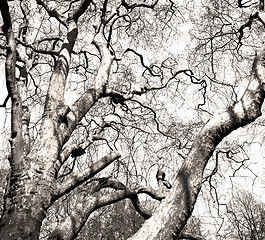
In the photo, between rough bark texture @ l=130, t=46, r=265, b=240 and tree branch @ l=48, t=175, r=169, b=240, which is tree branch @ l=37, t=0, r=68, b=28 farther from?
rough bark texture @ l=130, t=46, r=265, b=240

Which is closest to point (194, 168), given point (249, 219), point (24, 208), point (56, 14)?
point (24, 208)

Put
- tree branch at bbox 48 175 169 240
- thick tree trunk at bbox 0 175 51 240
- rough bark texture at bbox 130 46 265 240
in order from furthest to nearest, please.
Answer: tree branch at bbox 48 175 169 240, thick tree trunk at bbox 0 175 51 240, rough bark texture at bbox 130 46 265 240

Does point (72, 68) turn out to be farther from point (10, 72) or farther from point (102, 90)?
point (10, 72)

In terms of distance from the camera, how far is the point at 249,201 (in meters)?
16.5

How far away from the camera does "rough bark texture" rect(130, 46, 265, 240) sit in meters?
2.03

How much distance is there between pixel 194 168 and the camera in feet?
7.39

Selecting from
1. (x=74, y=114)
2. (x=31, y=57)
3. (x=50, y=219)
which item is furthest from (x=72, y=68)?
(x=50, y=219)

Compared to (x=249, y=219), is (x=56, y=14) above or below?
above

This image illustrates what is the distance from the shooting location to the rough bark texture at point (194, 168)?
2.03 m

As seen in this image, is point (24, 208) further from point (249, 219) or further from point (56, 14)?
point (249, 219)

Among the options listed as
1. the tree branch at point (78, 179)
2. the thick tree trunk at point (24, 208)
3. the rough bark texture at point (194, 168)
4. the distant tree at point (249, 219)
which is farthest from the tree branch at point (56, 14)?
the distant tree at point (249, 219)

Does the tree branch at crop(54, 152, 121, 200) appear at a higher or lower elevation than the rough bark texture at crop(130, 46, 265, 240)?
higher

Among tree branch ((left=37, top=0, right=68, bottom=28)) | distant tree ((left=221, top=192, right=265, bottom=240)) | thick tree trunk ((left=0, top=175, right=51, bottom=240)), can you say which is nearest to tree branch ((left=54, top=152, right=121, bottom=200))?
thick tree trunk ((left=0, top=175, right=51, bottom=240))

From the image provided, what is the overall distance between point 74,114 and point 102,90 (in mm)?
624
